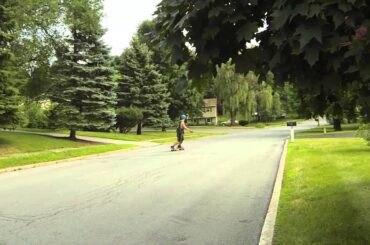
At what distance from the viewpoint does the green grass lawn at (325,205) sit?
645 centimetres

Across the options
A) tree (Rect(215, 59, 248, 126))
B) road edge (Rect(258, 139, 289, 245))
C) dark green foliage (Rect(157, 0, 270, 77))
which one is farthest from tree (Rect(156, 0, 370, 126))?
Answer: tree (Rect(215, 59, 248, 126))

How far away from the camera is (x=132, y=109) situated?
42.5 m

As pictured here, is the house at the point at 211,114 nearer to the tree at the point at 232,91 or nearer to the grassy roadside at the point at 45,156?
the tree at the point at 232,91

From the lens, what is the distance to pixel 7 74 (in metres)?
23.1

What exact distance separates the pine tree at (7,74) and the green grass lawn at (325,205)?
14.3 m

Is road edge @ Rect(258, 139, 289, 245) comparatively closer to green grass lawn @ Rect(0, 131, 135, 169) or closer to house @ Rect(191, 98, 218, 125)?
green grass lawn @ Rect(0, 131, 135, 169)

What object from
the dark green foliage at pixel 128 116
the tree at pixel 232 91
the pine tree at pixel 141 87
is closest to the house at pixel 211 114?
the tree at pixel 232 91

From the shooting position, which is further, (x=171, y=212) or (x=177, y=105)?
(x=177, y=105)

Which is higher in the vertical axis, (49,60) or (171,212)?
(49,60)

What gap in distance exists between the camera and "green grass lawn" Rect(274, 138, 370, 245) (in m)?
6.45

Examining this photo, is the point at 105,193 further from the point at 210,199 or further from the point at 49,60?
the point at 49,60

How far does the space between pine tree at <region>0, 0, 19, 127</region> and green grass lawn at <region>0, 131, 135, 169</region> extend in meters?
1.36

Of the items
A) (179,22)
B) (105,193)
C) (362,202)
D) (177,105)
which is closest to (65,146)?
(105,193)

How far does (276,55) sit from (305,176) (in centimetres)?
828
